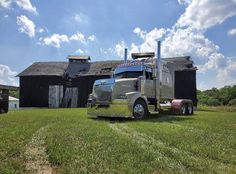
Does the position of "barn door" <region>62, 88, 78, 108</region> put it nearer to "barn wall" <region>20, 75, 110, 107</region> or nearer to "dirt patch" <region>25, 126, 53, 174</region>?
"barn wall" <region>20, 75, 110, 107</region>

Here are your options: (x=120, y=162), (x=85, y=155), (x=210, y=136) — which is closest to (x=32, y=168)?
(x=85, y=155)

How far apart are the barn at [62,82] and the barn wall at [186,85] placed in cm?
13

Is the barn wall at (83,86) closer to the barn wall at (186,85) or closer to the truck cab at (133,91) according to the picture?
the barn wall at (186,85)

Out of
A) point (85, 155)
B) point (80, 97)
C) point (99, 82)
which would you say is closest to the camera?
point (85, 155)

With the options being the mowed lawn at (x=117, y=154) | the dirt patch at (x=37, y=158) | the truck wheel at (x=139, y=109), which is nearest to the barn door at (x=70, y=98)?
the truck wheel at (x=139, y=109)

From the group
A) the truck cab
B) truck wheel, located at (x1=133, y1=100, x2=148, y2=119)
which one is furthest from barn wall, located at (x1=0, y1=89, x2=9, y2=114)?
truck wheel, located at (x1=133, y1=100, x2=148, y2=119)

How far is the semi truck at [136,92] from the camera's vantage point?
14.4 m

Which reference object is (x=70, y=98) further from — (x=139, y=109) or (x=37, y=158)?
(x=37, y=158)

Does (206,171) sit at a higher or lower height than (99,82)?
lower

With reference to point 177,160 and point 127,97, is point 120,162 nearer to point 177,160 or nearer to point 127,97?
point 177,160

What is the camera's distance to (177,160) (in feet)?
18.8

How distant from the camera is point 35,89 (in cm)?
4272

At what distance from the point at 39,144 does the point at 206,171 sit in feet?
13.6

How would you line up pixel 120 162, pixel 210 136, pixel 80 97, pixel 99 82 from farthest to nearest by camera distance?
pixel 80 97
pixel 99 82
pixel 210 136
pixel 120 162
